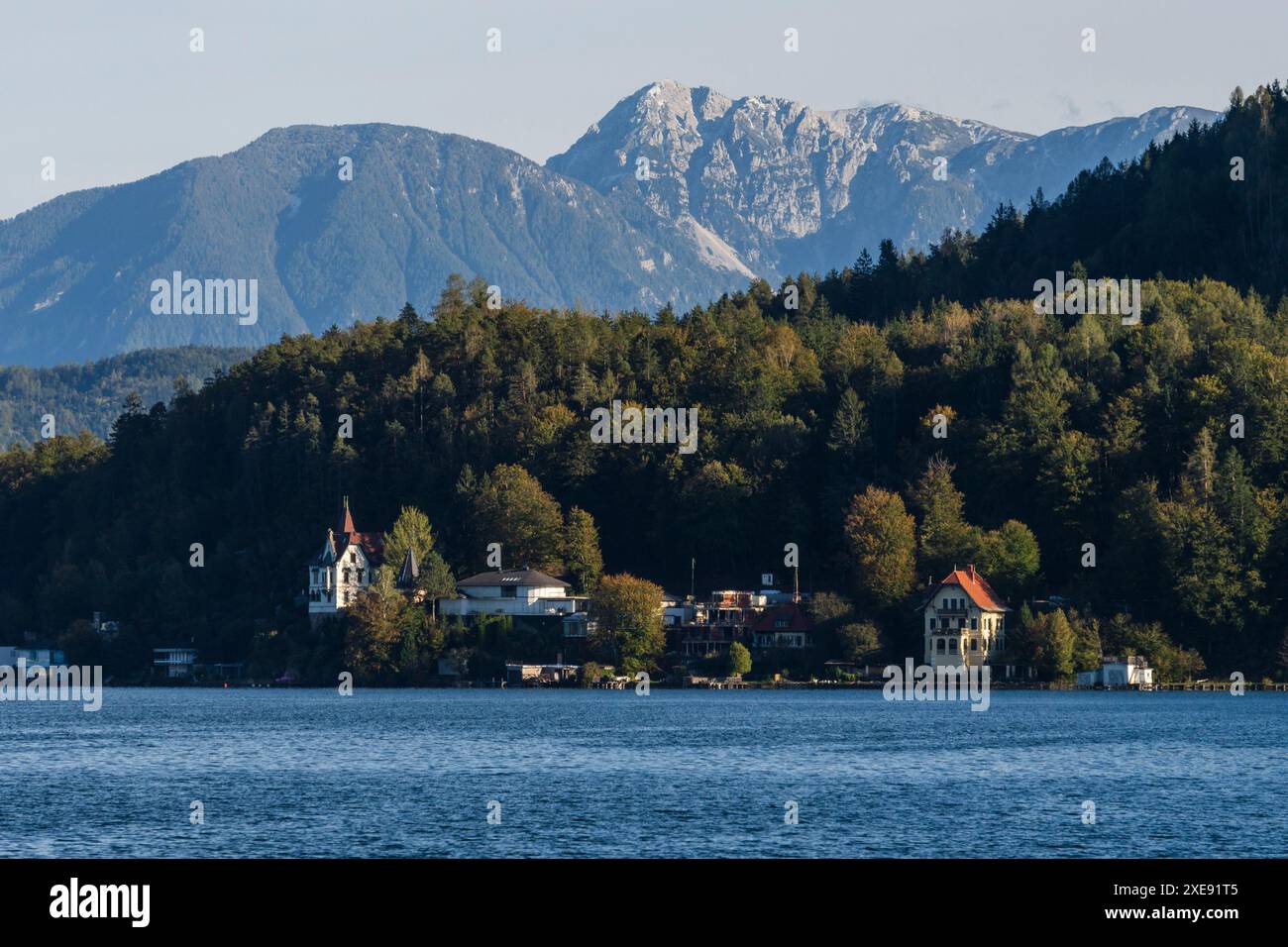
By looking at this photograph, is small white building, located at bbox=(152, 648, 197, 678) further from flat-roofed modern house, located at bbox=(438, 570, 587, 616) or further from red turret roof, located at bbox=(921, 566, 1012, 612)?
red turret roof, located at bbox=(921, 566, 1012, 612)

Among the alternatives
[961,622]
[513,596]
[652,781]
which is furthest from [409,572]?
[652,781]

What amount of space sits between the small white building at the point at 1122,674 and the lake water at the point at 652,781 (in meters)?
16.1

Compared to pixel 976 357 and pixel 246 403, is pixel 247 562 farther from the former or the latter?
pixel 976 357

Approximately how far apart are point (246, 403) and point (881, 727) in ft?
301

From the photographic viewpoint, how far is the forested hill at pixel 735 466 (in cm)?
11925

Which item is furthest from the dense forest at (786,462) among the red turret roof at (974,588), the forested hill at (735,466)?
the red turret roof at (974,588)

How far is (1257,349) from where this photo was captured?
12675 centimetres

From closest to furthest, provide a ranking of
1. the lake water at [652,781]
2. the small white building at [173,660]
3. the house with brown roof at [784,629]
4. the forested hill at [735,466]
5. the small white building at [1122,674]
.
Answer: the lake water at [652,781] < the small white building at [1122,674] < the forested hill at [735,466] < the house with brown roof at [784,629] < the small white building at [173,660]

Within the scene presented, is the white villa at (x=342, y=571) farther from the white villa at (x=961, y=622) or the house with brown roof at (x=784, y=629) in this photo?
the white villa at (x=961, y=622)

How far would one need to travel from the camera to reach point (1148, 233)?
6841 inches

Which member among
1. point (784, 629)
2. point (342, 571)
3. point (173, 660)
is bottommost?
point (173, 660)

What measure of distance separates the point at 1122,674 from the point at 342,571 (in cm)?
5300

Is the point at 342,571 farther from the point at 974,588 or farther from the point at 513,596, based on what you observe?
the point at 974,588
